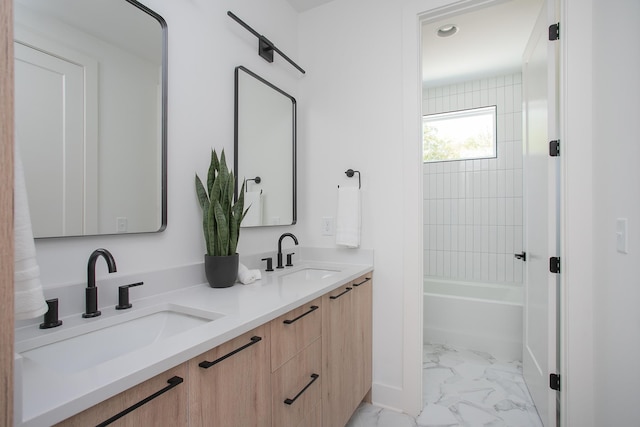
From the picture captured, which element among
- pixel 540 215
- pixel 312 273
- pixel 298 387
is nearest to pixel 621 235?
pixel 540 215

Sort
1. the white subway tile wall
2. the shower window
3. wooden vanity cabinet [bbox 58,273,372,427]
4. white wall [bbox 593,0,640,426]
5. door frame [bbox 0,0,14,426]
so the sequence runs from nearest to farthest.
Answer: door frame [bbox 0,0,14,426] → wooden vanity cabinet [bbox 58,273,372,427] → white wall [bbox 593,0,640,426] → the white subway tile wall → the shower window

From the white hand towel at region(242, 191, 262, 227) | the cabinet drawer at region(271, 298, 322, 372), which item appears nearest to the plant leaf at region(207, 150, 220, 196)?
the white hand towel at region(242, 191, 262, 227)

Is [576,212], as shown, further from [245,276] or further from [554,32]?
[245,276]

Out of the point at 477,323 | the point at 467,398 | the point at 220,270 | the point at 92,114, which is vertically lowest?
the point at 467,398

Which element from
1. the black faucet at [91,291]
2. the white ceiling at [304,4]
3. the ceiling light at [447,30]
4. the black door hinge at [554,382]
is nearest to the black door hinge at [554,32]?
the ceiling light at [447,30]

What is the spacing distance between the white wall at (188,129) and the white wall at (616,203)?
5.33 feet

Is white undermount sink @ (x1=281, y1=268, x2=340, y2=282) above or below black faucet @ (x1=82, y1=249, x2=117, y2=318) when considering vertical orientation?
below

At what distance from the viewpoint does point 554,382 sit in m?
1.61

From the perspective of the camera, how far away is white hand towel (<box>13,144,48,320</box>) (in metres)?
0.48

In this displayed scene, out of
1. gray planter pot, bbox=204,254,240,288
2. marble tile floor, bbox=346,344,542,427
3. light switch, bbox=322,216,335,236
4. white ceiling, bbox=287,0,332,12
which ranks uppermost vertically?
white ceiling, bbox=287,0,332,12

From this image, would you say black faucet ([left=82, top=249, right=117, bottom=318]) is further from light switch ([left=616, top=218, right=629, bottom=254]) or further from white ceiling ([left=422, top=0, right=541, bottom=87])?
Answer: white ceiling ([left=422, top=0, right=541, bottom=87])

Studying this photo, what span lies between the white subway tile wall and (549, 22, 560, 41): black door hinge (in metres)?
1.93

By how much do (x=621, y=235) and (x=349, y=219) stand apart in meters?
1.24

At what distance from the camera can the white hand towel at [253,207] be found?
1806 millimetres
